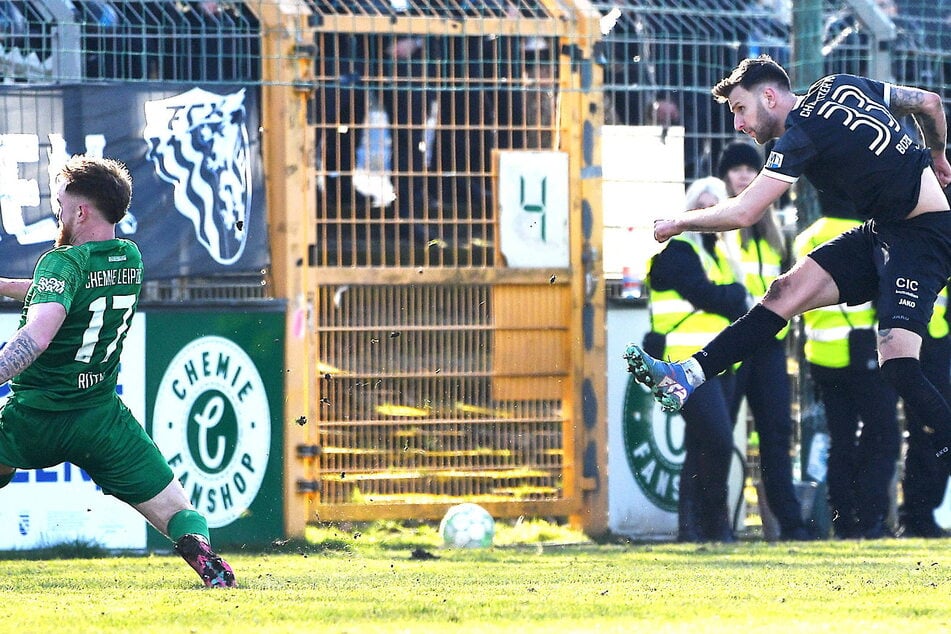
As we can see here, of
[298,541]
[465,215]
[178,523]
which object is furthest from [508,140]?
[178,523]

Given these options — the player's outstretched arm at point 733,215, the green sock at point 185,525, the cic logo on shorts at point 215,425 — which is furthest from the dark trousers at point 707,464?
the green sock at point 185,525

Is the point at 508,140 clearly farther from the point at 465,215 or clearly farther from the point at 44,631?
the point at 44,631

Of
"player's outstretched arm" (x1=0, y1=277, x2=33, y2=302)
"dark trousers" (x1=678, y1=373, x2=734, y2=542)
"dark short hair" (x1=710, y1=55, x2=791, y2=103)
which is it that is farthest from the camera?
"dark trousers" (x1=678, y1=373, x2=734, y2=542)

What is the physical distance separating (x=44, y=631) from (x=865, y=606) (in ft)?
9.12

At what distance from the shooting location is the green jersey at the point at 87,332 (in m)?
6.72

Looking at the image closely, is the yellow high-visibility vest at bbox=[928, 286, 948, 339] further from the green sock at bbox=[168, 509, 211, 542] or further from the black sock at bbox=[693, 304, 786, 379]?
the green sock at bbox=[168, 509, 211, 542]

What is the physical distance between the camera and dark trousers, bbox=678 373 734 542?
10.2 m

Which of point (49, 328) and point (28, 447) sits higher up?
point (49, 328)

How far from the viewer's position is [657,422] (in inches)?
440

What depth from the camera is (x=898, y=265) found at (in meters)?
7.47

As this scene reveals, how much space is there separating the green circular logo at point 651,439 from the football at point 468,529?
1489 mm

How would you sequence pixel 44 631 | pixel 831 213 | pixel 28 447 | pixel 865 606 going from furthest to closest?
pixel 831 213 < pixel 28 447 < pixel 865 606 < pixel 44 631

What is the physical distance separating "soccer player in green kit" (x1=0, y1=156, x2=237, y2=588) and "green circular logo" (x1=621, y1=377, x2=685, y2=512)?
15.1 feet

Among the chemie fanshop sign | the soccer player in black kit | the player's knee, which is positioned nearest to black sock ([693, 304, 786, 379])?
the soccer player in black kit
